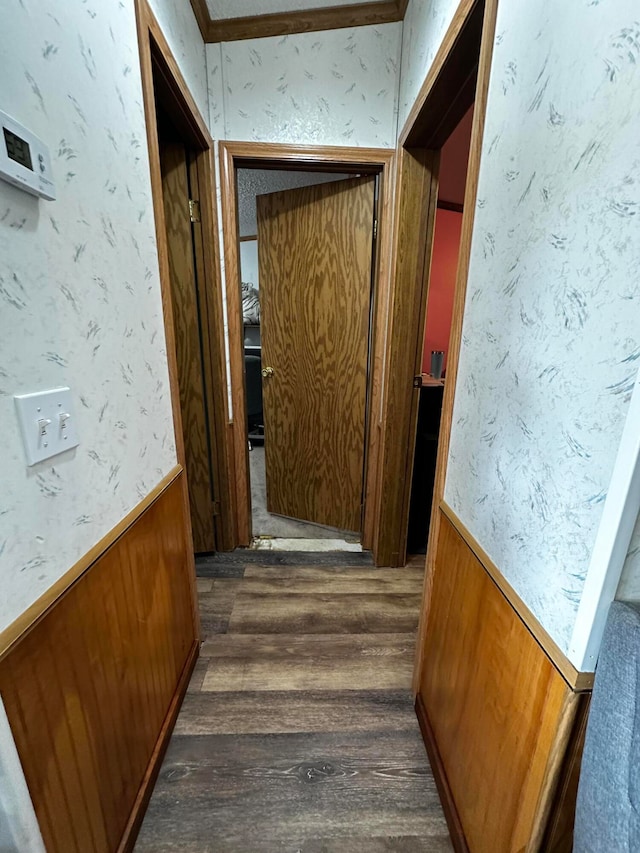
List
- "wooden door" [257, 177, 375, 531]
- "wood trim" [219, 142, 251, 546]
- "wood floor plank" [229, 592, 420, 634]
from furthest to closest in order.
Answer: "wooden door" [257, 177, 375, 531]
"wood trim" [219, 142, 251, 546]
"wood floor plank" [229, 592, 420, 634]

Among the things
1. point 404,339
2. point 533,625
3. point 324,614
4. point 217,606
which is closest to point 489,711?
point 533,625

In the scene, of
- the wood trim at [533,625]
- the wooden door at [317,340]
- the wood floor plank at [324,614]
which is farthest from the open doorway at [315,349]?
the wood trim at [533,625]

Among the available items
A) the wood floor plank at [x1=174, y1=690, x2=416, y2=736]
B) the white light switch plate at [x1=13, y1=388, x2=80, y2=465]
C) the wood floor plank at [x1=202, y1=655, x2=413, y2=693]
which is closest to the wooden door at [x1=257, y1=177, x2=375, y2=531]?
the wood floor plank at [x1=202, y1=655, x2=413, y2=693]

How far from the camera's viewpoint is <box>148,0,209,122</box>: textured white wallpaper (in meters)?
1.20

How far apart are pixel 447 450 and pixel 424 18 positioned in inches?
62.5

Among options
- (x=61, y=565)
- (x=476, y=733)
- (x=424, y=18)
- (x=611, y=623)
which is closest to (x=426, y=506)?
(x=476, y=733)

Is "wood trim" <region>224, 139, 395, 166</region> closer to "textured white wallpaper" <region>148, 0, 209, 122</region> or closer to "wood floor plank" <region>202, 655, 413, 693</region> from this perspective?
"textured white wallpaper" <region>148, 0, 209, 122</region>

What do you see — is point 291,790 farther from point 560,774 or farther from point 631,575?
point 631,575

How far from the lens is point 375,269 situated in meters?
1.94

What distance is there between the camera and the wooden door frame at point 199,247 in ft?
3.47

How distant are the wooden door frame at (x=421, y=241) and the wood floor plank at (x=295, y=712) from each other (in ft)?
1.87

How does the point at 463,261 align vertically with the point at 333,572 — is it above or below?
above

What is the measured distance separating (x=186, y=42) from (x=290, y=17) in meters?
0.53

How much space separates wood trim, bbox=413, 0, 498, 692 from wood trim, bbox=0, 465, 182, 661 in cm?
86
